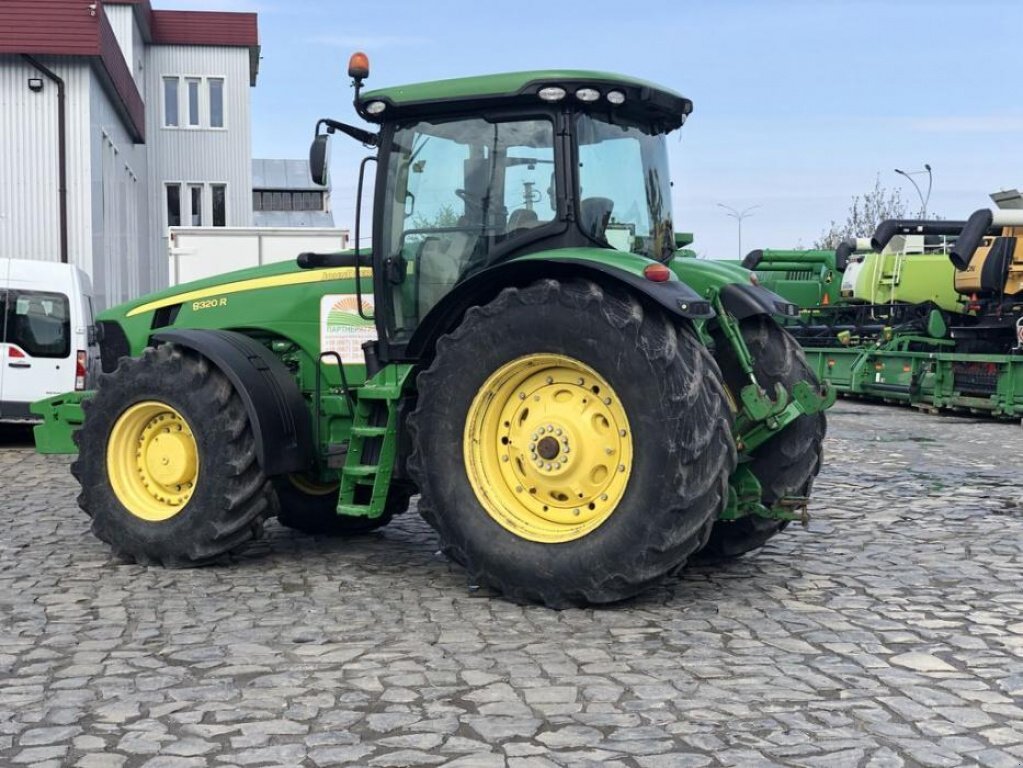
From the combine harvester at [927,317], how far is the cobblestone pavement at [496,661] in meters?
11.4

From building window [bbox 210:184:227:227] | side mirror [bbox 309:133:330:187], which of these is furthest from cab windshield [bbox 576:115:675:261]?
building window [bbox 210:184:227:227]

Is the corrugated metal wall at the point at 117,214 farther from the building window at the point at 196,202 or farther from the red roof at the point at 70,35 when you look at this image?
the building window at the point at 196,202

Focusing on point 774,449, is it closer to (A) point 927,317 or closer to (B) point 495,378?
(B) point 495,378

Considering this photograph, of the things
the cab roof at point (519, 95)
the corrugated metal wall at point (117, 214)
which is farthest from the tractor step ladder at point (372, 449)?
the corrugated metal wall at point (117, 214)

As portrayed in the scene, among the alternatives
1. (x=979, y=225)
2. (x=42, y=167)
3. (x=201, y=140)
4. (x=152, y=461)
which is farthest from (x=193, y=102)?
(x=152, y=461)

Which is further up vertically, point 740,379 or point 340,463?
point 740,379

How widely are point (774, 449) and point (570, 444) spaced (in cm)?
147

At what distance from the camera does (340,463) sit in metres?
7.18

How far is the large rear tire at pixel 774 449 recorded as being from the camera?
6988 millimetres

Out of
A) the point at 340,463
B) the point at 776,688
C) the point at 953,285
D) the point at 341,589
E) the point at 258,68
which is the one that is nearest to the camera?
the point at 776,688

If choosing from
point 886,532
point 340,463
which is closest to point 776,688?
point 340,463

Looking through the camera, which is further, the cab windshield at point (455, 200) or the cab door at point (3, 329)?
the cab door at point (3, 329)

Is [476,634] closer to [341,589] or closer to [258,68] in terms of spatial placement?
[341,589]

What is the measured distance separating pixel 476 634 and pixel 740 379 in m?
2.08
